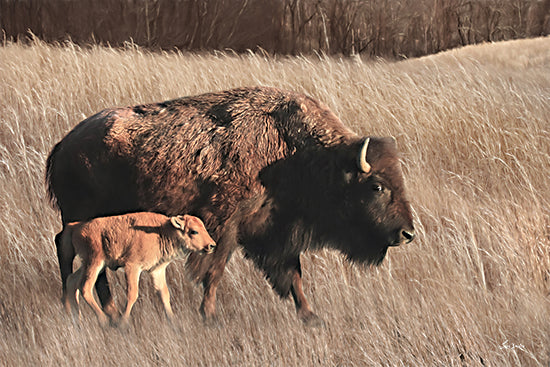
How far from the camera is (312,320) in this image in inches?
157

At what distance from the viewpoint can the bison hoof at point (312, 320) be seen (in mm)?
3949

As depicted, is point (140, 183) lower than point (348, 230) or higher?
higher

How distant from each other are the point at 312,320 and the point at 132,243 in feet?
3.72

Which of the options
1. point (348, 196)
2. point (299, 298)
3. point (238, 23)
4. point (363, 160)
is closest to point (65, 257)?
point (299, 298)

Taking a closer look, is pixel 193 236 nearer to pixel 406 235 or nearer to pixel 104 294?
pixel 104 294

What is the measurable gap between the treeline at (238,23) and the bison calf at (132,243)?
32.8ft

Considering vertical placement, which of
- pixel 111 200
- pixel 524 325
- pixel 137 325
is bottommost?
pixel 524 325

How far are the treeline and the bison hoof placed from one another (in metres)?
9.56

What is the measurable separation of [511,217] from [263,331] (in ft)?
7.94

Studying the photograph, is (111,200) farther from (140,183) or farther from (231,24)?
(231,24)

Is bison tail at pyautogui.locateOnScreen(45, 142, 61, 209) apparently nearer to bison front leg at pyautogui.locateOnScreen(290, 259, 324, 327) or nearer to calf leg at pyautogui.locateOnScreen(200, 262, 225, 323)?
calf leg at pyautogui.locateOnScreen(200, 262, 225, 323)

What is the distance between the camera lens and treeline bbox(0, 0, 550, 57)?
13.8 m

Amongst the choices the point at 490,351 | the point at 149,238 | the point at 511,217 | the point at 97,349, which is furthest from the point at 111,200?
the point at 511,217

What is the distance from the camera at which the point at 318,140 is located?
13.1 feet
